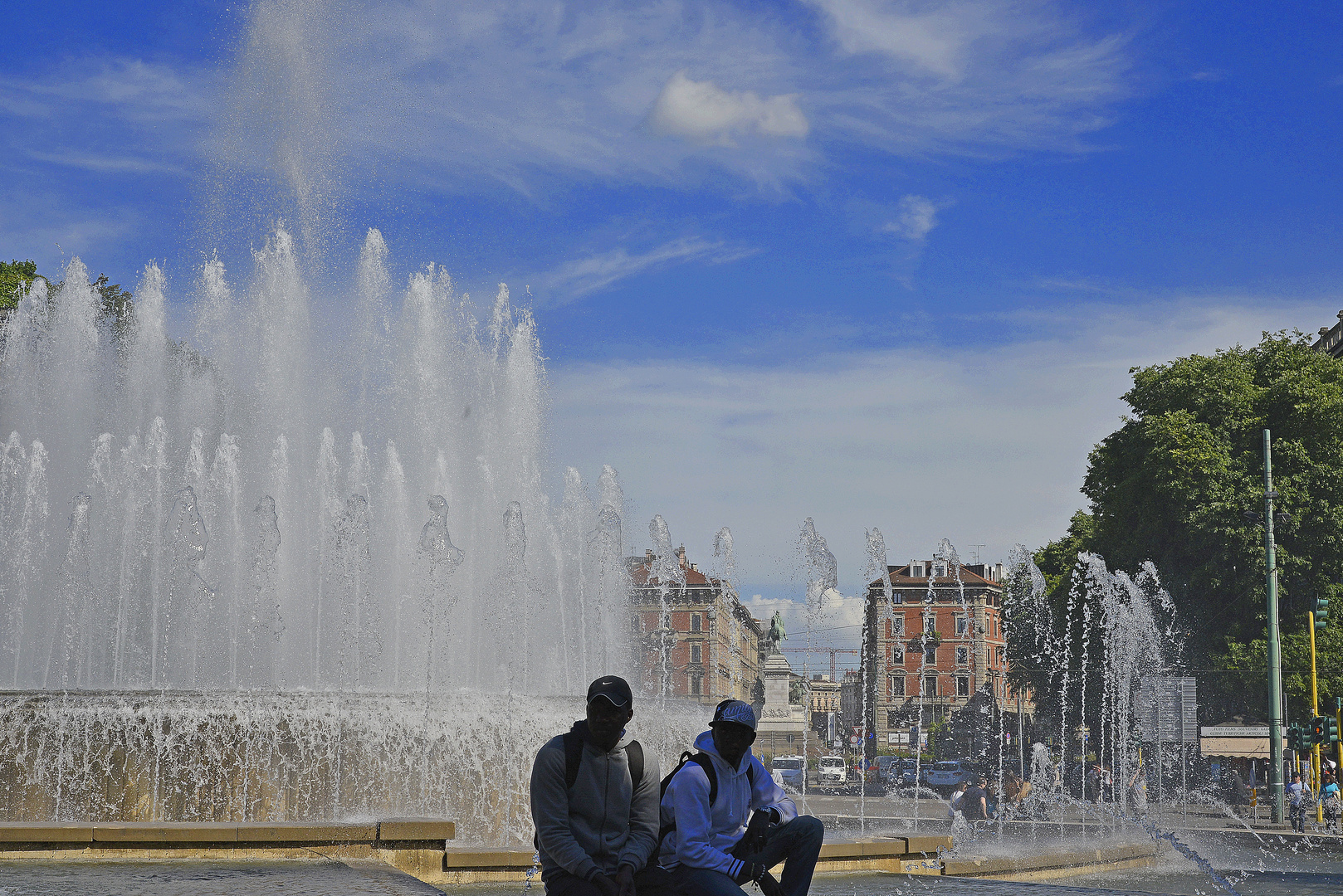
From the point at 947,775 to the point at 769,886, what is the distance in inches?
1705

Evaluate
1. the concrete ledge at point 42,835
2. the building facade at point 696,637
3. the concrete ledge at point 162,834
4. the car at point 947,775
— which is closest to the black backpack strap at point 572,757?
the concrete ledge at point 162,834

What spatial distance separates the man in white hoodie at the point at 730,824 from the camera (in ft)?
14.9

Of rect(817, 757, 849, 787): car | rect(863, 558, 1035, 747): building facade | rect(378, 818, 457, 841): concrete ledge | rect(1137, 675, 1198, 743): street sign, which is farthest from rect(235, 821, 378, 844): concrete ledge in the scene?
rect(863, 558, 1035, 747): building facade

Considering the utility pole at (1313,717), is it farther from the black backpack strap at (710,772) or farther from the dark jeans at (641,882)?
the dark jeans at (641,882)

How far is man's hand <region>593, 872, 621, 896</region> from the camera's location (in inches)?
172

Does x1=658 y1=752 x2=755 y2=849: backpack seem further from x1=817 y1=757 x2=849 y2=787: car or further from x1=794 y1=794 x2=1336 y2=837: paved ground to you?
A: x1=817 y1=757 x2=849 y2=787: car

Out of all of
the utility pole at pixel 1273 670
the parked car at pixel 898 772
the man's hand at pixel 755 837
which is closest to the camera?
the man's hand at pixel 755 837

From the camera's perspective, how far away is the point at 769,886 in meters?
4.74

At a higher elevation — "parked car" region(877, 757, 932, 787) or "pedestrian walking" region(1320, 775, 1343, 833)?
"pedestrian walking" region(1320, 775, 1343, 833)

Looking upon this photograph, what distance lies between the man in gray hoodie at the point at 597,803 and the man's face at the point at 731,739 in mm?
264

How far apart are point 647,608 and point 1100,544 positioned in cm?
4177

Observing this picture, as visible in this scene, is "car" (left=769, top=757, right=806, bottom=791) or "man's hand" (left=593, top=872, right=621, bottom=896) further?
"car" (left=769, top=757, right=806, bottom=791)

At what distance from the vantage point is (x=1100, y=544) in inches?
1519

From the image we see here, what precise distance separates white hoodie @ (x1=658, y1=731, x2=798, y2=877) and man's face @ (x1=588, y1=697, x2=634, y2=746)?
13.8 inches
